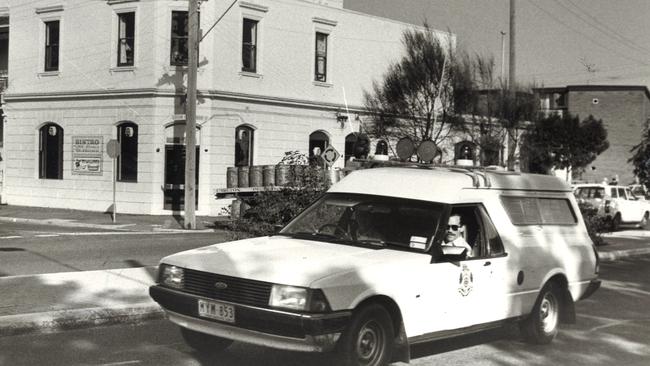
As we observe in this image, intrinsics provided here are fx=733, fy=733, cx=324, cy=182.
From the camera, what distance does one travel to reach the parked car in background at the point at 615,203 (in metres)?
25.9

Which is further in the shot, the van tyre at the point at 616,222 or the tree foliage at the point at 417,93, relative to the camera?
the tree foliage at the point at 417,93

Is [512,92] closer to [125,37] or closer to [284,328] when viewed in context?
[125,37]

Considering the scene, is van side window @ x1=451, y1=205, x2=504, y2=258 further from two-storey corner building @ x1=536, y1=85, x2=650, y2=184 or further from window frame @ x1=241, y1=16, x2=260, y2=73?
two-storey corner building @ x1=536, y1=85, x2=650, y2=184

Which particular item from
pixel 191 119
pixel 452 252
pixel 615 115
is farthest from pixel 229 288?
pixel 615 115

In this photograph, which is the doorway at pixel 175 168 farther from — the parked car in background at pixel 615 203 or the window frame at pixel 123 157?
the parked car in background at pixel 615 203

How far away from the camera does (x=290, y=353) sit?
679 centimetres

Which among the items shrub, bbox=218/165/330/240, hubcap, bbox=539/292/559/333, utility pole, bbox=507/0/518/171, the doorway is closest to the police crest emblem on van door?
hubcap, bbox=539/292/559/333

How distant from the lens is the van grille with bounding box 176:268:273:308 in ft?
17.9

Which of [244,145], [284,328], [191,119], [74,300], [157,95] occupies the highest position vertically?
[157,95]

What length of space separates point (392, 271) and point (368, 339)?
0.57 metres

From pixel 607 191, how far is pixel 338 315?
23820 mm

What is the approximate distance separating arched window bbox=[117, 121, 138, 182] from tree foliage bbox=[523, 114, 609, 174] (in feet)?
80.9

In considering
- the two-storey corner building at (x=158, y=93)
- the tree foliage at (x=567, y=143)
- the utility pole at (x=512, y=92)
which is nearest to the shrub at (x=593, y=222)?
the utility pole at (x=512, y=92)

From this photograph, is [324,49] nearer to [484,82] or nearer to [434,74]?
[434,74]
